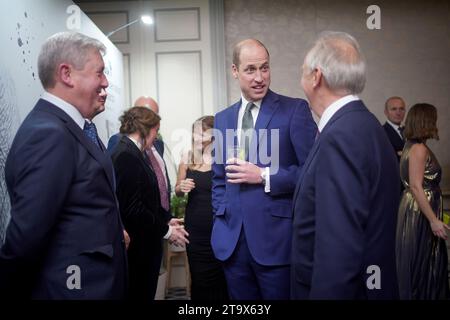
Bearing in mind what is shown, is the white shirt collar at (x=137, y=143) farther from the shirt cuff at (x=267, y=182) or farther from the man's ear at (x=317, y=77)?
the man's ear at (x=317, y=77)

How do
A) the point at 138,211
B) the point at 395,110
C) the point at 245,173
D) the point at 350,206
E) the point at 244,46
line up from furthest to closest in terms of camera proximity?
1. the point at 395,110
2. the point at 138,211
3. the point at 244,46
4. the point at 245,173
5. the point at 350,206

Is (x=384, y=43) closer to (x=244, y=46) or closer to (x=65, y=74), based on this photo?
(x=244, y=46)

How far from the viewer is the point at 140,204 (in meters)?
1.94

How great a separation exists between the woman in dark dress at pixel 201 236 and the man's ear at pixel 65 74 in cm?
116

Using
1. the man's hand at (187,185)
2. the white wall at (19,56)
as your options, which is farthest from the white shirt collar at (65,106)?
the man's hand at (187,185)

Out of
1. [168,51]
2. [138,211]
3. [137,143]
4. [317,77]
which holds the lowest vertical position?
[138,211]

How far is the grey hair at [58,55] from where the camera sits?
1122 mm

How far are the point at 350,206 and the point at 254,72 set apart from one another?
0.73 meters

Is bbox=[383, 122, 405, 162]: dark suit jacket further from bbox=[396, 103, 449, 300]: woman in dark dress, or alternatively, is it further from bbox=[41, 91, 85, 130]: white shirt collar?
bbox=[41, 91, 85, 130]: white shirt collar

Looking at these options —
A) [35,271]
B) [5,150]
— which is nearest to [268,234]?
[35,271]

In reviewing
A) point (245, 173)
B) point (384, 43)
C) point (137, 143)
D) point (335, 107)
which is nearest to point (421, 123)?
point (384, 43)

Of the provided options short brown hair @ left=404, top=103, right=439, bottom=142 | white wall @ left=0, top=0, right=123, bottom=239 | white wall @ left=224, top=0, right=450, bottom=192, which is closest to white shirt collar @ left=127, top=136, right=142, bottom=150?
white wall @ left=0, top=0, right=123, bottom=239
